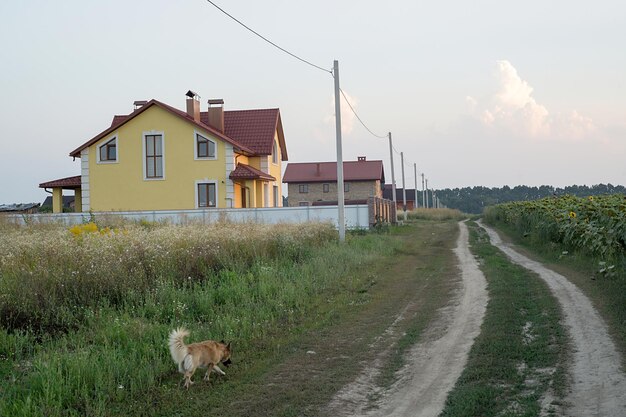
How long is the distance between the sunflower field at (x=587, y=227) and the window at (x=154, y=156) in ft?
68.4

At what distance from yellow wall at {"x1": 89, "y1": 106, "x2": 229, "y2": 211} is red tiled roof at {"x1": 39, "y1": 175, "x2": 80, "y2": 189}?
7.24ft

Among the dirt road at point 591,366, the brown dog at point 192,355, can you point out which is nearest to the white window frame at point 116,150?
the dirt road at point 591,366

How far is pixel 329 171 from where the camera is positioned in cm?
8594

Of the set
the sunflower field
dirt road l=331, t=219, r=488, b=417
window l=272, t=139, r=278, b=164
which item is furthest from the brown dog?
window l=272, t=139, r=278, b=164

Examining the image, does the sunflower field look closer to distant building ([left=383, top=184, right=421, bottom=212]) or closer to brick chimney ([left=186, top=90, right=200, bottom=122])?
brick chimney ([left=186, top=90, right=200, bottom=122])

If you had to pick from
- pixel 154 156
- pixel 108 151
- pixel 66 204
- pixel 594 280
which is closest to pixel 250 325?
pixel 594 280

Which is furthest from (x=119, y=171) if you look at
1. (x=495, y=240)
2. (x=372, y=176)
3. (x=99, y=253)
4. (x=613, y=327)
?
(x=372, y=176)

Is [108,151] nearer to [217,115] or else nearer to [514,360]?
[217,115]

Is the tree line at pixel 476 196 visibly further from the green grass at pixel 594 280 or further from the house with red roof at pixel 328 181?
the green grass at pixel 594 280

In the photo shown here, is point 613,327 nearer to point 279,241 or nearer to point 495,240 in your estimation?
point 279,241

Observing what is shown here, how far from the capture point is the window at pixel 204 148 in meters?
40.8

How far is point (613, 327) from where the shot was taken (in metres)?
10.5

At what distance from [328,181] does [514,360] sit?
76.1 meters

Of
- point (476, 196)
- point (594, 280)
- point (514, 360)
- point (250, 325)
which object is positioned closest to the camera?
point (514, 360)
